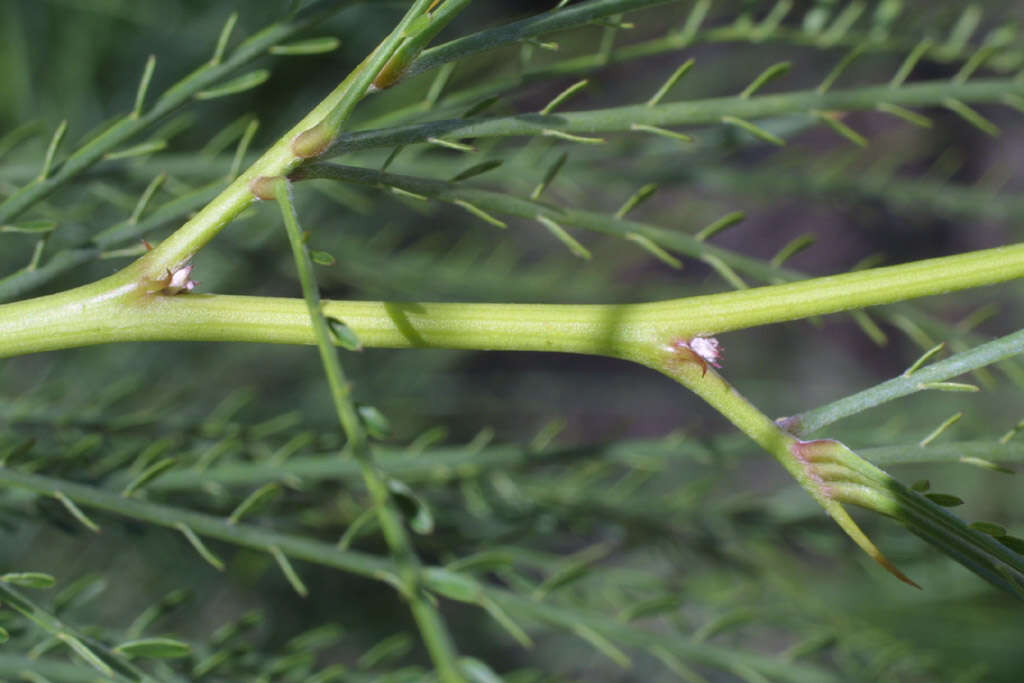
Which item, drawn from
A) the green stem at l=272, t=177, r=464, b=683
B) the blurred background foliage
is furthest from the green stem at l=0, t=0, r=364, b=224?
the green stem at l=272, t=177, r=464, b=683

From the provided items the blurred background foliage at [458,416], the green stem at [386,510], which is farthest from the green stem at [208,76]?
the green stem at [386,510]

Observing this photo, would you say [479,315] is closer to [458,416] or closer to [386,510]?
[386,510]

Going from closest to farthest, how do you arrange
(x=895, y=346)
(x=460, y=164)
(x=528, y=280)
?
1. (x=460, y=164)
2. (x=528, y=280)
3. (x=895, y=346)

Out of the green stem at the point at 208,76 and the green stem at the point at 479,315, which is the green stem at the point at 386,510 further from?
the green stem at the point at 208,76

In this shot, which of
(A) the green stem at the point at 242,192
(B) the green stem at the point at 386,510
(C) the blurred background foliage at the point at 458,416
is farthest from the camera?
(C) the blurred background foliage at the point at 458,416

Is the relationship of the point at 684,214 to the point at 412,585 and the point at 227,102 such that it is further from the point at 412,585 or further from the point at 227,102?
the point at 412,585

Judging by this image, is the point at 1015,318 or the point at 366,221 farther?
the point at 1015,318

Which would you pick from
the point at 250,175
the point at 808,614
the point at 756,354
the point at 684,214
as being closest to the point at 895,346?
the point at 756,354

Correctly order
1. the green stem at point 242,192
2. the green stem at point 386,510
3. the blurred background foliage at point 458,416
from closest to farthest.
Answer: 1. the green stem at point 386,510
2. the green stem at point 242,192
3. the blurred background foliage at point 458,416

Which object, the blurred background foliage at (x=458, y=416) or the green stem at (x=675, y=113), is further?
the blurred background foliage at (x=458, y=416)
